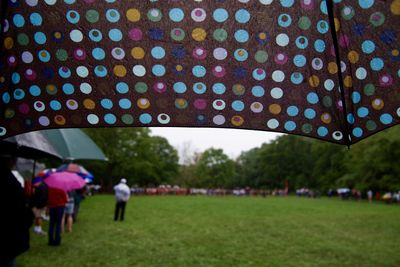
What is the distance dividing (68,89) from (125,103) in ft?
1.11

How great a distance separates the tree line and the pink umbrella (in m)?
26.1

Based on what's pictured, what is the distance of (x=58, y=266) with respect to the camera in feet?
22.0

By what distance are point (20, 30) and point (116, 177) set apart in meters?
57.3

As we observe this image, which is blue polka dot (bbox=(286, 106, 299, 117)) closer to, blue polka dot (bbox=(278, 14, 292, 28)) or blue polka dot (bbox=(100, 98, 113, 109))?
blue polka dot (bbox=(278, 14, 292, 28))

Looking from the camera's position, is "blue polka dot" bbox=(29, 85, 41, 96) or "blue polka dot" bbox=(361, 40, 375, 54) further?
"blue polka dot" bbox=(29, 85, 41, 96)

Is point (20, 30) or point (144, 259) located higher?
point (20, 30)

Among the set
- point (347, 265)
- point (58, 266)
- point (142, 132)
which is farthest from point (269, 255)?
point (142, 132)

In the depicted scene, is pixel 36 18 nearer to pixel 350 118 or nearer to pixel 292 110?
pixel 292 110

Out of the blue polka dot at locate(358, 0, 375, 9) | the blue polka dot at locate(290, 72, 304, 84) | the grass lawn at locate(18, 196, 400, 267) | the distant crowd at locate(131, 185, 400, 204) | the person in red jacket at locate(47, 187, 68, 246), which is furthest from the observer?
the distant crowd at locate(131, 185, 400, 204)

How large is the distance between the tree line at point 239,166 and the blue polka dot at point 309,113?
2977 cm

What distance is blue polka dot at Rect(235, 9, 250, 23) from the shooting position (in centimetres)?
211

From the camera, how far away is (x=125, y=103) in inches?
88.7

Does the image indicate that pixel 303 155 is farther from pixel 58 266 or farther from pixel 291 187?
pixel 58 266

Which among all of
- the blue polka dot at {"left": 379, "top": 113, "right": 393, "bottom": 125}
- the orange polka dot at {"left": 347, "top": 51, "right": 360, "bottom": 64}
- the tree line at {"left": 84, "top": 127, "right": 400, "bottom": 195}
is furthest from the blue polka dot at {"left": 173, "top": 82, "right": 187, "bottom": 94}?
the tree line at {"left": 84, "top": 127, "right": 400, "bottom": 195}
